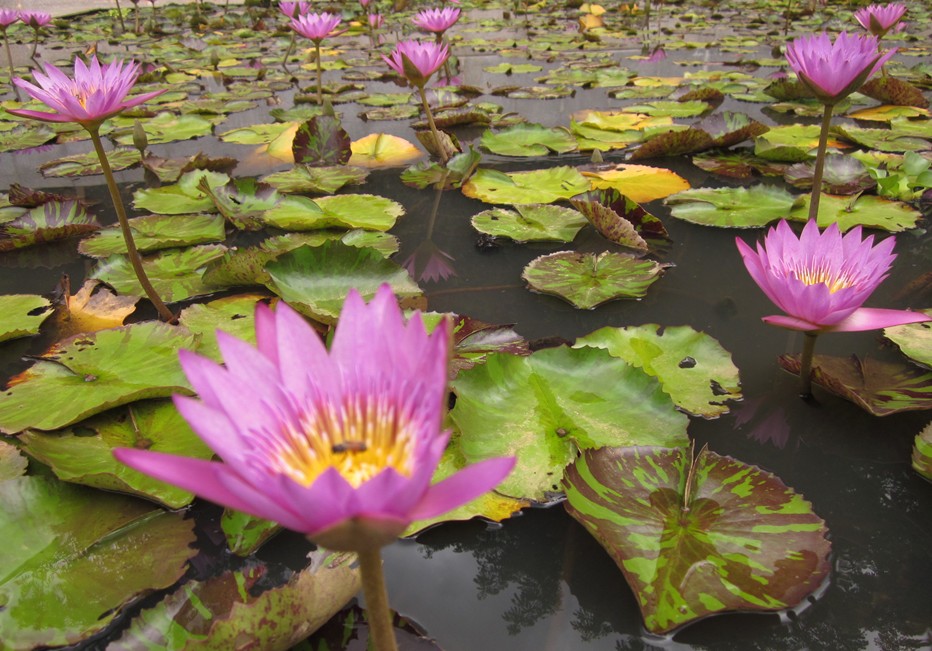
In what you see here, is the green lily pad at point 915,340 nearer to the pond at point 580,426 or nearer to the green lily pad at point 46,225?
the pond at point 580,426

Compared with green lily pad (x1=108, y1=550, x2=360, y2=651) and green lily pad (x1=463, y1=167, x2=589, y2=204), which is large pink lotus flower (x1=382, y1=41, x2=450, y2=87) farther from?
green lily pad (x1=108, y1=550, x2=360, y2=651)

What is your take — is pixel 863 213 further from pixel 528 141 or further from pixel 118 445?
pixel 118 445

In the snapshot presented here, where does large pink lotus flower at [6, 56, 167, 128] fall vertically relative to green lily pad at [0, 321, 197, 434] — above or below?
above

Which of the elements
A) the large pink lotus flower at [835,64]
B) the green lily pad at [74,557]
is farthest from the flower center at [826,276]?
the green lily pad at [74,557]

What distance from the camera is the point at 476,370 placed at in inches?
48.8

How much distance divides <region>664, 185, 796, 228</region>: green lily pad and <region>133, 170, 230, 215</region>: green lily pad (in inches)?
69.7

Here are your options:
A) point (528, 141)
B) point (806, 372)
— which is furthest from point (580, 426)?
point (528, 141)

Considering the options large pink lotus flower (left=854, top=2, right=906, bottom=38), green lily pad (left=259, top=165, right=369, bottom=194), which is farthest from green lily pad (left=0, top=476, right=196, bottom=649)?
large pink lotus flower (left=854, top=2, right=906, bottom=38)

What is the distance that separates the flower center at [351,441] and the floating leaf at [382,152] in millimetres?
2328

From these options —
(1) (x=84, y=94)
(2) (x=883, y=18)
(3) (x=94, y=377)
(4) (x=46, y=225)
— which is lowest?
(3) (x=94, y=377)

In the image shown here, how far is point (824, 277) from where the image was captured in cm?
125

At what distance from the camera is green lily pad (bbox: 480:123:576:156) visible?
2.86m

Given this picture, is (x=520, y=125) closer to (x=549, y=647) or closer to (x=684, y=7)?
(x=549, y=647)

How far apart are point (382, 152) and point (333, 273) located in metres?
1.45
